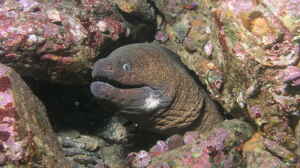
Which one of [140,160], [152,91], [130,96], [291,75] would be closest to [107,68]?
[130,96]

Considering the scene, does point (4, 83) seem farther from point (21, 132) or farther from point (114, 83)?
point (114, 83)

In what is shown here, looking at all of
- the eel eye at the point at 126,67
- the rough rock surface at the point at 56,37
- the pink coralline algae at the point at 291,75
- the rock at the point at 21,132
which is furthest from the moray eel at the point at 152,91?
the pink coralline algae at the point at 291,75

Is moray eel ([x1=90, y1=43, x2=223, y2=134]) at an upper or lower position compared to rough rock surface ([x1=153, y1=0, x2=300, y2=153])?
lower

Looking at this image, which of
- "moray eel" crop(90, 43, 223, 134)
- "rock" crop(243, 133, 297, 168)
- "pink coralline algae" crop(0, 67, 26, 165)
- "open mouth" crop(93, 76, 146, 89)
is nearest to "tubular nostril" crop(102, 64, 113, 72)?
"moray eel" crop(90, 43, 223, 134)

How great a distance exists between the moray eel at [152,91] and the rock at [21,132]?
45.7 inches

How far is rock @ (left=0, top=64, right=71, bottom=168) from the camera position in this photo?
220 centimetres

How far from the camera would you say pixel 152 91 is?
4.04m

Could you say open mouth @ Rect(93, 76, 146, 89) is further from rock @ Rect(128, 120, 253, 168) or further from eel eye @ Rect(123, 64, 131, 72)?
rock @ Rect(128, 120, 253, 168)

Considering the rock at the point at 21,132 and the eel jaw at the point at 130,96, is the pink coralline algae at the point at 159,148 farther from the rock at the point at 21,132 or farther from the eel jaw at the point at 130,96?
the rock at the point at 21,132

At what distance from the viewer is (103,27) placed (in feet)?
14.0

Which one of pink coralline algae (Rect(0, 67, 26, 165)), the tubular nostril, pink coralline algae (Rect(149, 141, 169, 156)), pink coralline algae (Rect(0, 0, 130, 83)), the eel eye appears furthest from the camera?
pink coralline algae (Rect(149, 141, 169, 156))

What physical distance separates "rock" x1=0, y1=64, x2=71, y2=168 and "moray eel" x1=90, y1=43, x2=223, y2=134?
1.16 m

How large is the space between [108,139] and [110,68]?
1.55 metres

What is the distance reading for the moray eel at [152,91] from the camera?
379 cm
